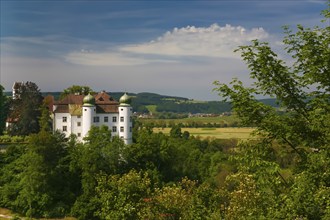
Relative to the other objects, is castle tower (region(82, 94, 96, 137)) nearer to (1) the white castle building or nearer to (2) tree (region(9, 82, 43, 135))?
(1) the white castle building

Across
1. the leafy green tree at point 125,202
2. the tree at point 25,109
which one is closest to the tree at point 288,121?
the leafy green tree at point 125,202

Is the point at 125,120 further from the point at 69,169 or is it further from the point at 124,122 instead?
the point at 69,169

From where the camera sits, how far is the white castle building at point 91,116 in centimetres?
6334

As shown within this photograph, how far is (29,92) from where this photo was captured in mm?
72562

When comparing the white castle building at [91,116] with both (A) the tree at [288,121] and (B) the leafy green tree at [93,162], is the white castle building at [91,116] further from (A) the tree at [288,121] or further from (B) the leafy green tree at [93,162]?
(A) the tree at [288,121]

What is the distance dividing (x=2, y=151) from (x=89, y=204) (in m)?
21.4

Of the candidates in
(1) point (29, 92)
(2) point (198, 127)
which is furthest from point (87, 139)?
(2) point (198, 127)

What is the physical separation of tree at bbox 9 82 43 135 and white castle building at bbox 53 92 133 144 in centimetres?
607

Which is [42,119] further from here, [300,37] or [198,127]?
[198,127]

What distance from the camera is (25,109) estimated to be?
228 ft

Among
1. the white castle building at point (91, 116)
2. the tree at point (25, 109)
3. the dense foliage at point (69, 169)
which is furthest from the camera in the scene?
the tree at point (25, 109)

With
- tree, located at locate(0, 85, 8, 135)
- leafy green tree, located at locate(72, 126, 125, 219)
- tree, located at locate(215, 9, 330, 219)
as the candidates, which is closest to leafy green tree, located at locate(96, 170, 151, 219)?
tree, located at locate(215, 9, 330, 219)

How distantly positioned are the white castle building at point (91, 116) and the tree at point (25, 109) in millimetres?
6074

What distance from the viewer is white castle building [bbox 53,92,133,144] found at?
2494 inches
